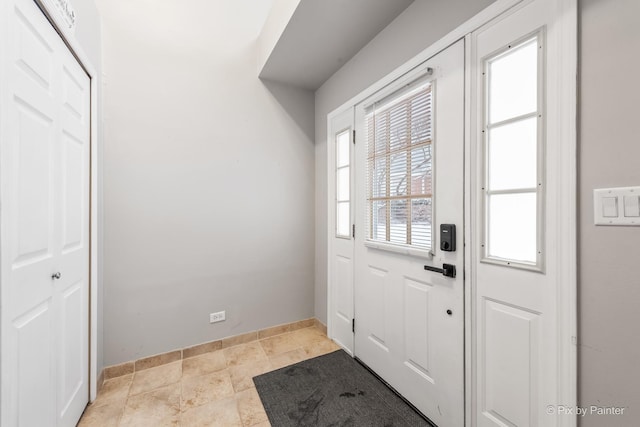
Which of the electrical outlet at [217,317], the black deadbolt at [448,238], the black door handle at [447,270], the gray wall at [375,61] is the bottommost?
the electrical outlet at [217,317]

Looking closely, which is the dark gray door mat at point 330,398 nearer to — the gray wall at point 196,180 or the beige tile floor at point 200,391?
the beige tile floor at point 200,391

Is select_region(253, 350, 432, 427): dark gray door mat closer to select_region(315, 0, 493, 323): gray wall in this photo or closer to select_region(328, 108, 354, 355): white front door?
select_region(328, 108, 354, 355): white front door

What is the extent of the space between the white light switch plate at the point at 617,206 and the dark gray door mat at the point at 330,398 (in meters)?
1.43

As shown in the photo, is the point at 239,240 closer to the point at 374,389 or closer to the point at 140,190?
the point at 140,190

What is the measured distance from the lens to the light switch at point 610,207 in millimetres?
877

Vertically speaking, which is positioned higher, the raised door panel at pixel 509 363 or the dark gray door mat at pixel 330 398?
the raised door panel at pixel 509 363

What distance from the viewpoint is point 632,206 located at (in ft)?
2.78

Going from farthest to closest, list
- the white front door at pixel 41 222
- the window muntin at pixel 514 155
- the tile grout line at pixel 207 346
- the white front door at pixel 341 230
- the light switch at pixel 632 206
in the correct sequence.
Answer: the white front door at pixel 341 230
the tile grout line at pixel 207 346
the window muntin at pixel 514 155
the white front door at pixel 41 222
the light switch at pixel 632 206

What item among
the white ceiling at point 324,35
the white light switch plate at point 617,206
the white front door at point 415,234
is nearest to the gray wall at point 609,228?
the white light switch plate at point 617,206

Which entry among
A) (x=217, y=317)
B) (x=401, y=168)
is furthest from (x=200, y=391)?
(x=401, y=168)

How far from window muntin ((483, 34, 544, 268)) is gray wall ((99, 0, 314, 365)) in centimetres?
184

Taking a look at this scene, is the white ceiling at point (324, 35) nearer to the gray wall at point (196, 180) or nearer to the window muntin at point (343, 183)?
the gray wall at point (196, 180)

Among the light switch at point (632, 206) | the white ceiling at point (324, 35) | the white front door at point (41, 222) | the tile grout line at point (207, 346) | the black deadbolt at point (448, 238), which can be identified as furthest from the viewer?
the tile grout line at point (207, 346)

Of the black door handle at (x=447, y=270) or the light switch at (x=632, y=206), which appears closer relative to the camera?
the light switch at (x=632, y=206)
